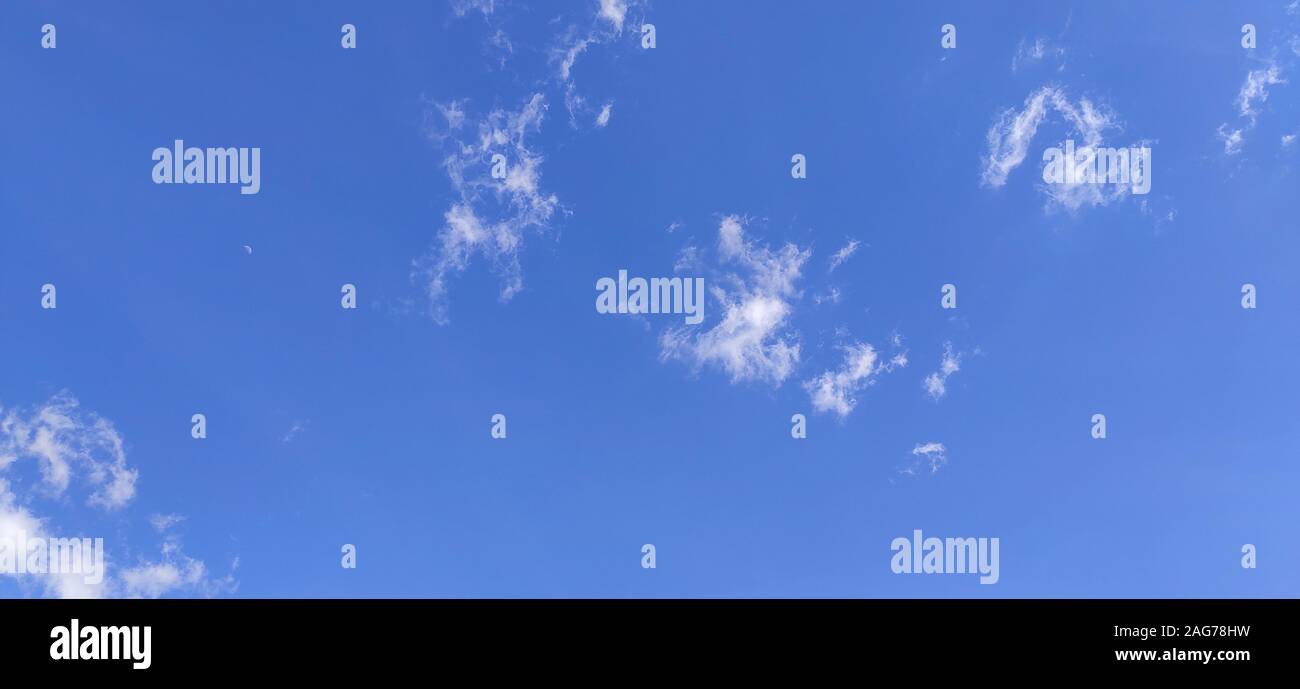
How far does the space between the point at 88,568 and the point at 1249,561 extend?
179ft
